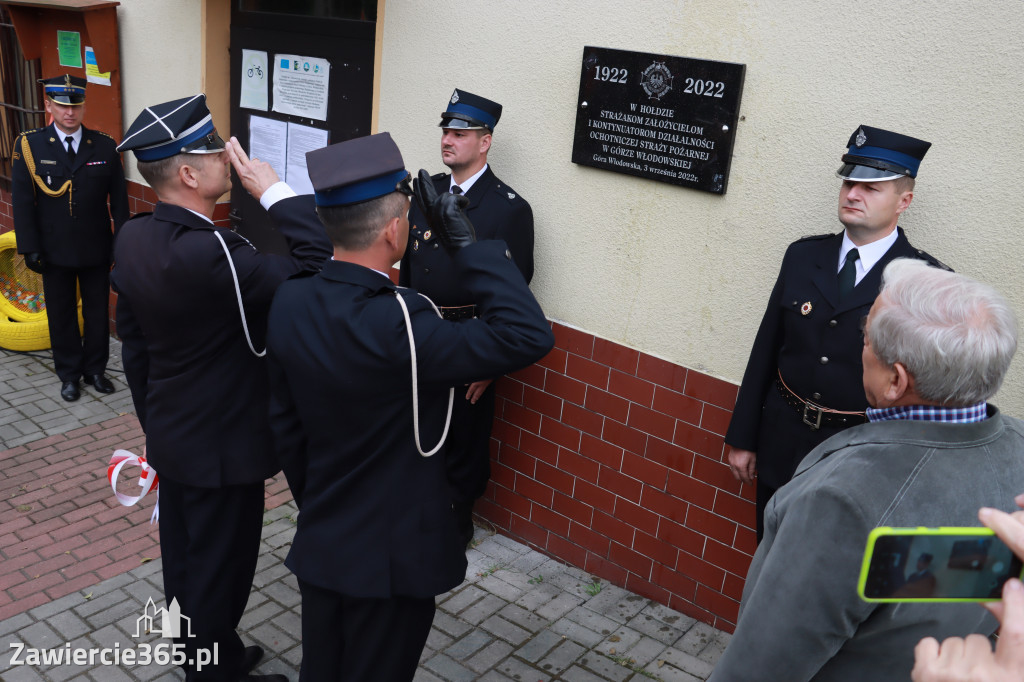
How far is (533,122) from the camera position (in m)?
3.87

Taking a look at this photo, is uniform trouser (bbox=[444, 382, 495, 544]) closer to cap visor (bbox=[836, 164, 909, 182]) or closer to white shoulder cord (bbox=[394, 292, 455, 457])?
white shoulder cord (bbox=[394, 292, 455, 457])

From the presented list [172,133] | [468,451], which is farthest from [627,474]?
[172,133]

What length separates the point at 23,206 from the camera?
5516 millimetres

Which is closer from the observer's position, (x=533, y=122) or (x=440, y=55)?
(x=533, y=122)

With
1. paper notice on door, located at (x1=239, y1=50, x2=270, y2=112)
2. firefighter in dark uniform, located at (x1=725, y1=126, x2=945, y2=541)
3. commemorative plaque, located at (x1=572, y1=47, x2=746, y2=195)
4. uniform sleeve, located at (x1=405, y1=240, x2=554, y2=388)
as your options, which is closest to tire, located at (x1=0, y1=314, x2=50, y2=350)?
paper notice on door, located at (x1=239, y1=50, x2=270, y2=112)

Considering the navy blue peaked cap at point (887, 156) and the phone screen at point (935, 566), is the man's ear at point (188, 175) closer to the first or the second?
the navy blue peaked cap at point (887, 156)

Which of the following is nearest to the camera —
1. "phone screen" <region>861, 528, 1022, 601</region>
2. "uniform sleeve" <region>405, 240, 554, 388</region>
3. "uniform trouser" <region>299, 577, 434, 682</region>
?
"phone screen" <region>861, 528, 1022, 601</region>

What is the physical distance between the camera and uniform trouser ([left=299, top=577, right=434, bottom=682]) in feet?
7.84

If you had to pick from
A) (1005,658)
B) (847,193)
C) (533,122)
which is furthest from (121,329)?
(1005,658)

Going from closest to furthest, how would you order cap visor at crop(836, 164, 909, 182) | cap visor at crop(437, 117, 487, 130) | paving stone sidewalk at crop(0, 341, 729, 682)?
cap visor at crop(836, 164, 909, 182) → paving stone sidewalk at crop(0, 341, 729, 682) → cap visor at crop(437, 117, 487, 130)

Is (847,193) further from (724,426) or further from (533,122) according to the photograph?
(533,122)

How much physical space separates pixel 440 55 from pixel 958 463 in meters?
3.34

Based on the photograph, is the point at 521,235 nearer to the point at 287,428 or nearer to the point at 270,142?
the point at 287,428

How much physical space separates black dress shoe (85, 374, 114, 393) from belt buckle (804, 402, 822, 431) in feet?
16.1
